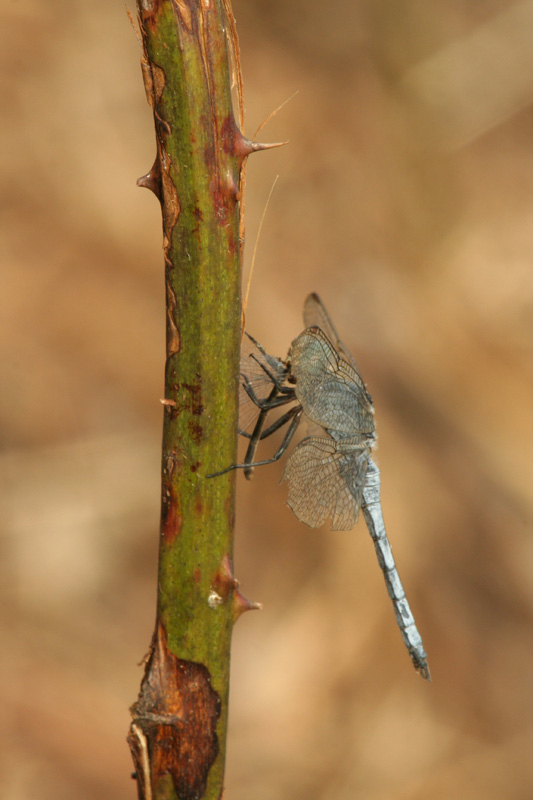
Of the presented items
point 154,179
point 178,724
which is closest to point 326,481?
point 178,724

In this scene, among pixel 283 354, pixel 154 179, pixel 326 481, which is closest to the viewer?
pixel 154 179

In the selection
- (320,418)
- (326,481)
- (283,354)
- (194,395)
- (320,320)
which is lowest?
(194,395)

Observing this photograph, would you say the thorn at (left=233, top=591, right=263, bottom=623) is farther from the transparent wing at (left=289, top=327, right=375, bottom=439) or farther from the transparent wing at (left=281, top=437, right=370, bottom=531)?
the transparent wing at (left=289, top=327, right=375, bottom=439)

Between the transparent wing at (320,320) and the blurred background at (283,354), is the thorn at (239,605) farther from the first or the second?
the blurred background at (283,354)

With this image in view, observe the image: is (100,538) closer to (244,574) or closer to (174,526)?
(244,574)

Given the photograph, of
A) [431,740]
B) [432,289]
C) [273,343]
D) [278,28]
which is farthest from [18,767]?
[278,28]

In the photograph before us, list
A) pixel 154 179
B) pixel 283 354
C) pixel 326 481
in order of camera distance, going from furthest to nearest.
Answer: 1. pixel 283 354
2. pixel 326 481
3. pixel 154 179

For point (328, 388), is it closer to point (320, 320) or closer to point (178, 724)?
point (320, 320)

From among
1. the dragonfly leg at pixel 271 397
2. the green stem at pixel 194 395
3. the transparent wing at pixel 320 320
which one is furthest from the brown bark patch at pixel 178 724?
the transparent wing at pixel 320 320

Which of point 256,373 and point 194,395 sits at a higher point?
point 256,373
